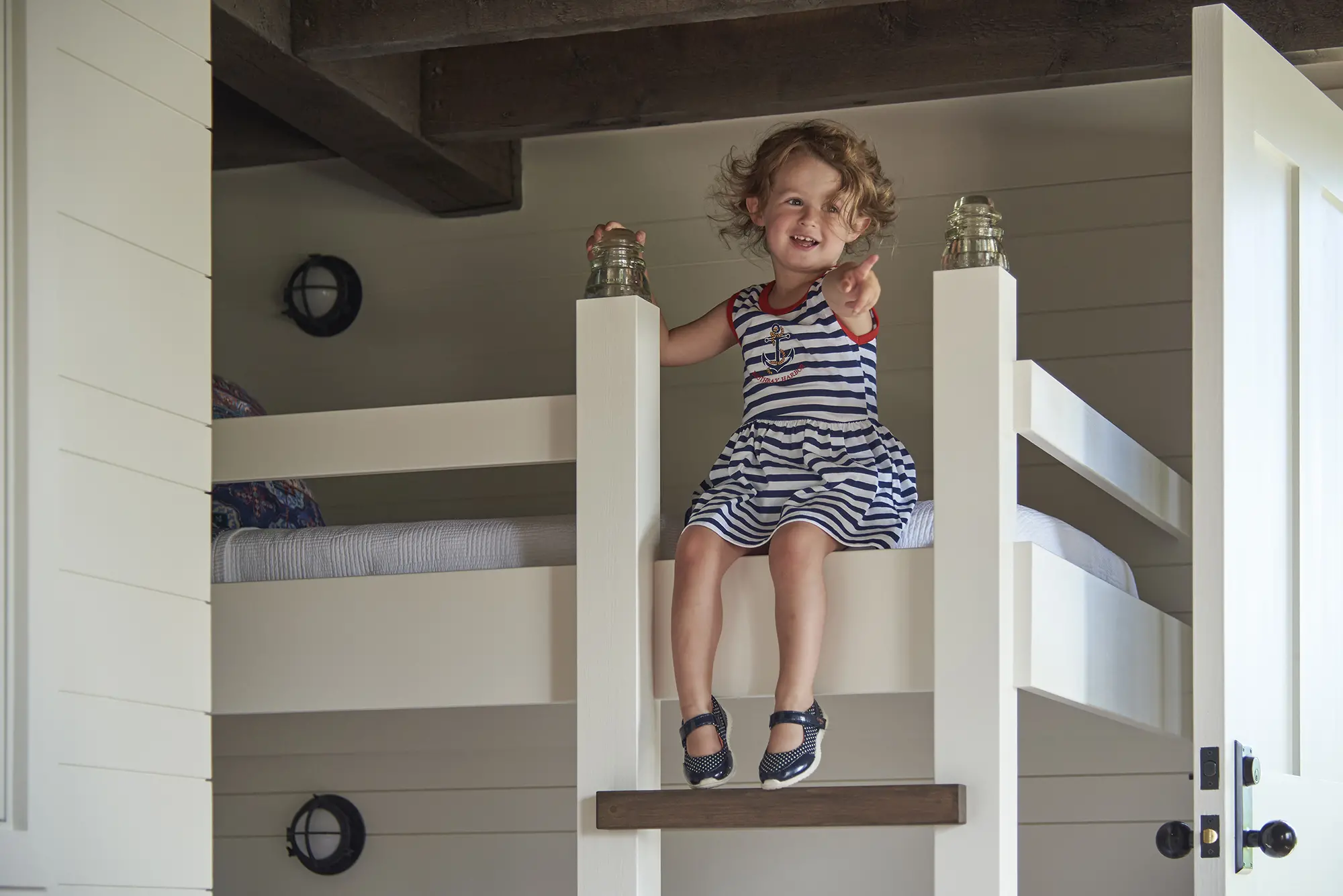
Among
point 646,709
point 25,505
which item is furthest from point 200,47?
point 646,709

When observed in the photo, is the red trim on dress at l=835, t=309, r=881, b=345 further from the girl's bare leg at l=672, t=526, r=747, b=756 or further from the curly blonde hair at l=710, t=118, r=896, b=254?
the girl's bare leg at l=672, t=526, r=747, b=756

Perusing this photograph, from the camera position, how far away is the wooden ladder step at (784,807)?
185 cm

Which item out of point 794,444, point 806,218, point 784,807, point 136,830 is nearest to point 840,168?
point 806,218

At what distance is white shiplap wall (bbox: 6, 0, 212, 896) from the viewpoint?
1754 mm

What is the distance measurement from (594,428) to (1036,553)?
575 millimetres

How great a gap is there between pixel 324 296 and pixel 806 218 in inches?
62.7

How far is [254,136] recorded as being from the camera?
3609 mm

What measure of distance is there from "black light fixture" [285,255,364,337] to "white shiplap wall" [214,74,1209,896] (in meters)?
0.03

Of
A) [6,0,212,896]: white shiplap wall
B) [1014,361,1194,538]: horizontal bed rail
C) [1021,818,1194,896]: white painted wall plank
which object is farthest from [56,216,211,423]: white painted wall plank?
[1021,818,1194,896]: white painted wall plank

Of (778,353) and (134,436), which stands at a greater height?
(778,353)

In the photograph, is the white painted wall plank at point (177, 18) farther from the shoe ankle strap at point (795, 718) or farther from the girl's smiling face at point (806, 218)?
the shoe ankle strap at point (795, 718)

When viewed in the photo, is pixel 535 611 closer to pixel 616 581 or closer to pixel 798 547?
pixel 616 581

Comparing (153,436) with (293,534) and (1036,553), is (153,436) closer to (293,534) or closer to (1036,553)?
(293,534)

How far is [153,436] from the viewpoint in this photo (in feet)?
6.39
